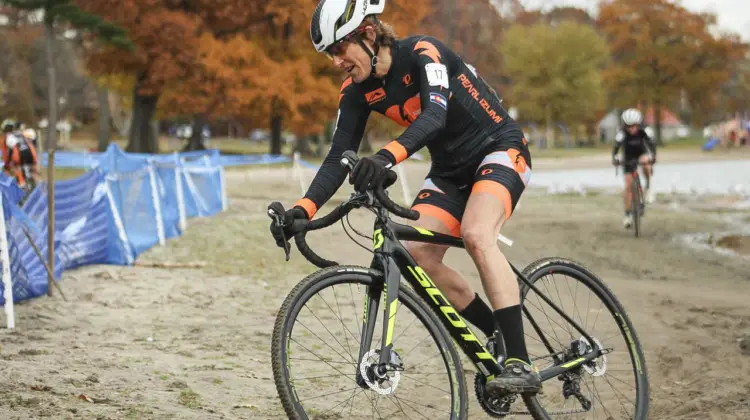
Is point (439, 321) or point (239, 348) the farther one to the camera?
point (239, 348)

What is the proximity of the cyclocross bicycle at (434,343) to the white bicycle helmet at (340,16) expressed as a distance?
610 millimetres

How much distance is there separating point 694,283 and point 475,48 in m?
83.7

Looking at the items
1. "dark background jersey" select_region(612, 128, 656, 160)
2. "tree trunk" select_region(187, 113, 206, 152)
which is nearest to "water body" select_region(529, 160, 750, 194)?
"dark background jersey" select_region(612, 128, 656, 160)

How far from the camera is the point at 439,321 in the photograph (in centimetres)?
421

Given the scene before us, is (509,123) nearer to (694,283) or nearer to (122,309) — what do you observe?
(122,309)

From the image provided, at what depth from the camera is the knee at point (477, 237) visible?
4.52 m

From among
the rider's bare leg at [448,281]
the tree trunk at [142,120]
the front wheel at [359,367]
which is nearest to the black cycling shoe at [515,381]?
the front wheel at [359,367]

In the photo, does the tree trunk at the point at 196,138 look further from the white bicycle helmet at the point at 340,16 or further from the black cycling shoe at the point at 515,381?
the black cycling shoe at the point at 515,381

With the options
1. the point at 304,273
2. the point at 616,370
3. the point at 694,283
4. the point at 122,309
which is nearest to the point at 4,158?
the point at 304,273

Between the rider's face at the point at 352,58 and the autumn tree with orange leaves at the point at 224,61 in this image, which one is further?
the autumn tree with orange leaves at the point at 224,61

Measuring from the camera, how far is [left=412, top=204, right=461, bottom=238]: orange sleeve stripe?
482 centimetres

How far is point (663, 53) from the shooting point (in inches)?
3720

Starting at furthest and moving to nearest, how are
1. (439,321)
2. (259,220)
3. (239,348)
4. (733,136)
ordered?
(733,136) → (259,220) → (239,348) → (439,321)

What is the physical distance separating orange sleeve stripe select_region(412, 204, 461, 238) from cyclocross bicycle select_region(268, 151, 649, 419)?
0.56ft
